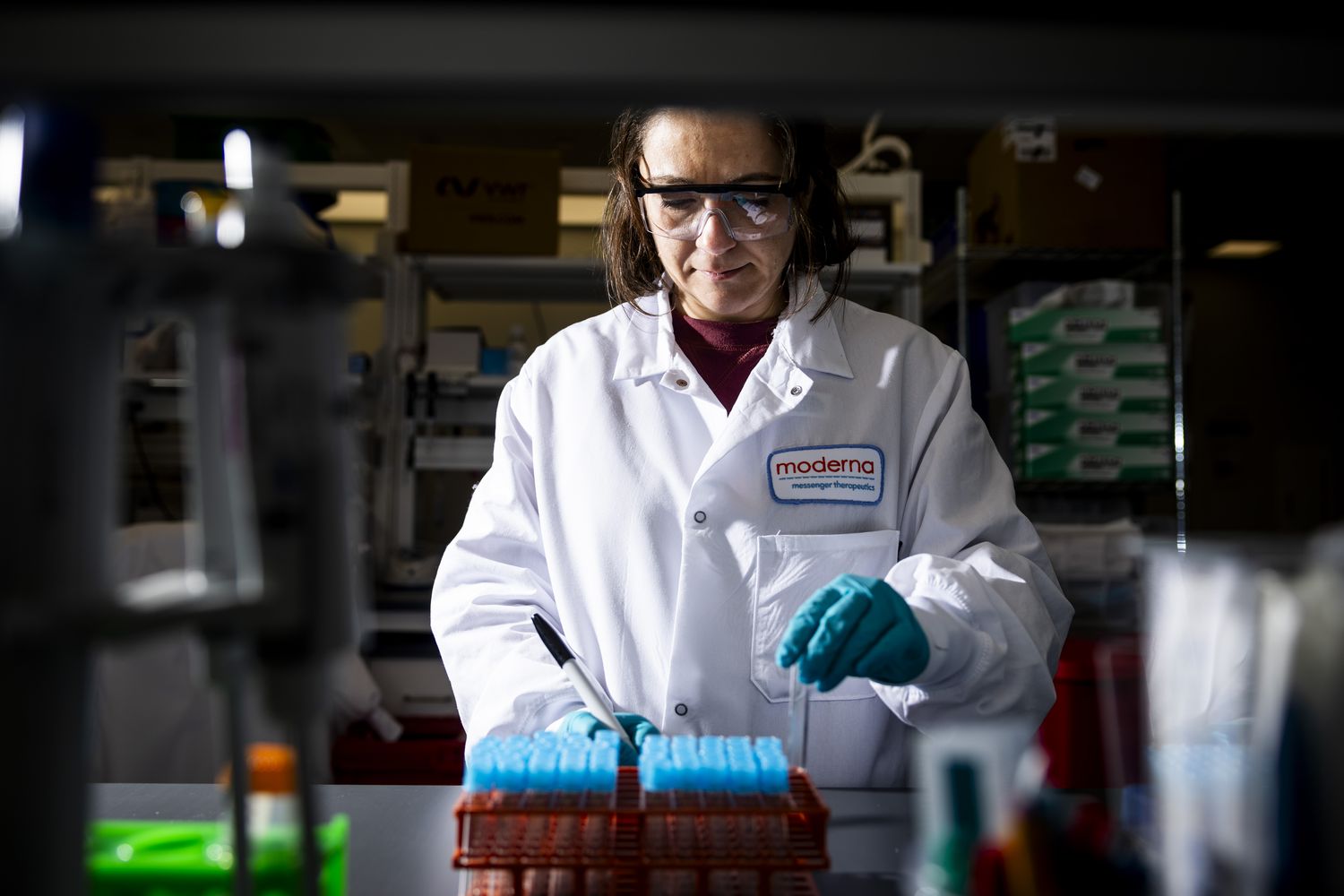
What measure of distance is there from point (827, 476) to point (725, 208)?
391mm

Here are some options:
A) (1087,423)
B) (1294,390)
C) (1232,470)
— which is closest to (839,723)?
(1087,423)

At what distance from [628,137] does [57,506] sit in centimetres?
127

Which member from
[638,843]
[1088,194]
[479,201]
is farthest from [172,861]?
[1088,194]

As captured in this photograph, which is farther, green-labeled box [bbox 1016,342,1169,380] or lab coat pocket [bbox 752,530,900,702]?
green-labeled box [bbox 1016,342,1169,380]

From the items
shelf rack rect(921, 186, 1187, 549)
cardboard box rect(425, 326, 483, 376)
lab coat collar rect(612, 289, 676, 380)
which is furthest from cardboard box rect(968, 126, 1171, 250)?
lab coat collar rect(612, 289, 676, 380)

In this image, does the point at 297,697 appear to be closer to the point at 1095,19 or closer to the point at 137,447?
the point at 1095,19

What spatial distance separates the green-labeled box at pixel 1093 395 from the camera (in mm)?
3188

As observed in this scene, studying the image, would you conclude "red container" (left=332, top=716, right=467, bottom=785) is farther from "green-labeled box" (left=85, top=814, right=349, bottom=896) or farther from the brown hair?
"green-labeled box" (left=85, top=814, right=349, bottom=896)

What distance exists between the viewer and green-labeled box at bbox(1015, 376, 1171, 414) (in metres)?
3.19

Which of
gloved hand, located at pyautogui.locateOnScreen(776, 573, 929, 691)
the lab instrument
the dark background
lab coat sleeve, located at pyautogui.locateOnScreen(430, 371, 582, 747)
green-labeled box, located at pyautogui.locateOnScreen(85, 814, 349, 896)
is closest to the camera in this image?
the dark background

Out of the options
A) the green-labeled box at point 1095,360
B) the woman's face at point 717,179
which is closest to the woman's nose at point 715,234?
the woman's face at point 717,179

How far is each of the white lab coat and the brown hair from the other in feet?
0.33

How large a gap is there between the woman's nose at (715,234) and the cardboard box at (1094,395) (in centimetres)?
204

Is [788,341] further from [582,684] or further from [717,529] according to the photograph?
[582,684]
